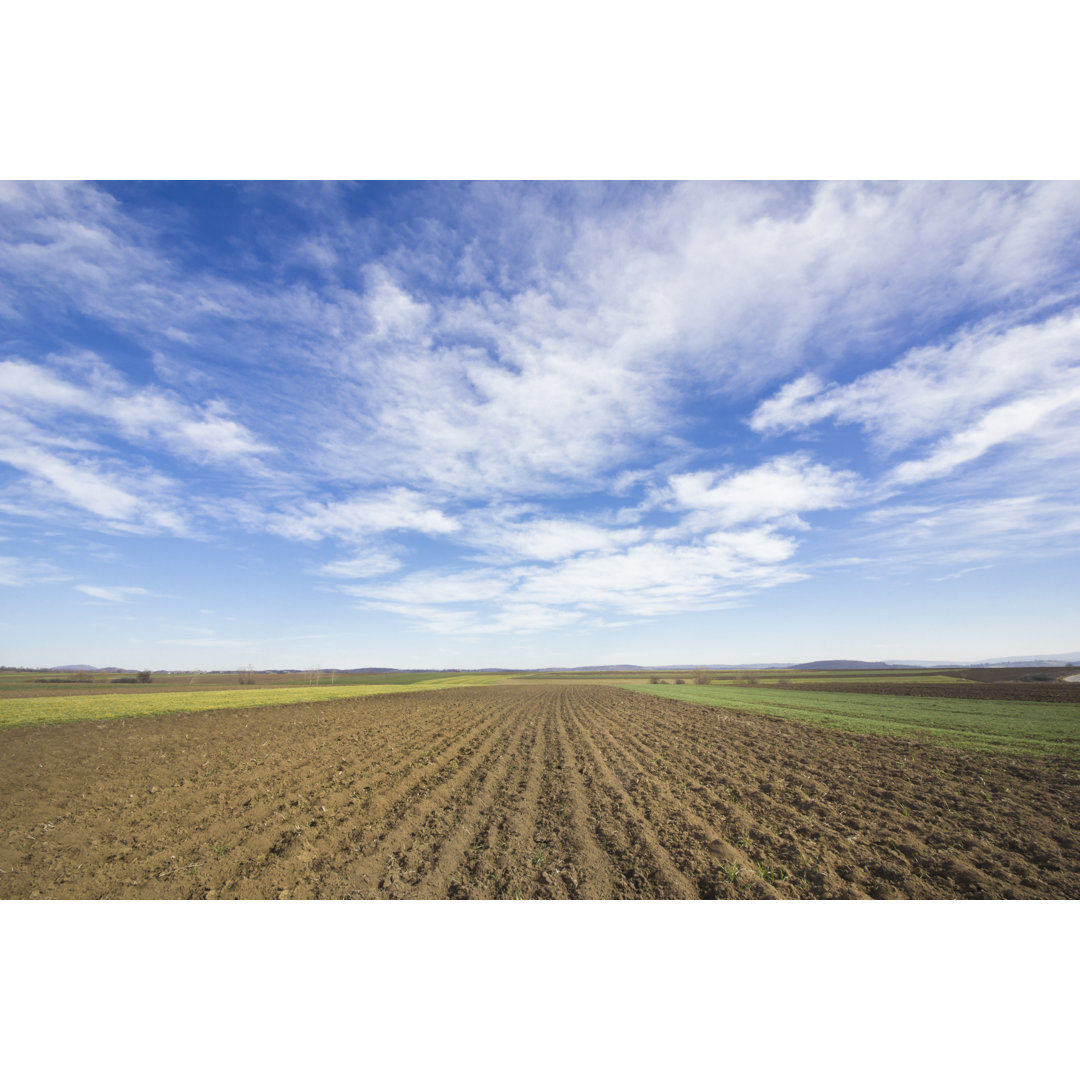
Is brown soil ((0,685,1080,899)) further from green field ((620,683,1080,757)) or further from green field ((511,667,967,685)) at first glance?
green field ((511,667,967,685))

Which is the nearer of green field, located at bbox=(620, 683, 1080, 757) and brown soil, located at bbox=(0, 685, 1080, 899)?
brown soil, located at bbox=(0, 685, 1080, 899)

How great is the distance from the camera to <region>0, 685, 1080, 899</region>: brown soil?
6.45 m

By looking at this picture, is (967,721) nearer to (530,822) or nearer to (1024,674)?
(530,822)

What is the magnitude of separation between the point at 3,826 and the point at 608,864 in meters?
11.4

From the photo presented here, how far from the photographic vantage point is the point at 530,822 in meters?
8.74

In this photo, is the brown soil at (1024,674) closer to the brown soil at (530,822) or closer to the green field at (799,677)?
the green field at (799,677)

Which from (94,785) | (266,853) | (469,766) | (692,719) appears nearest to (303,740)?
(94,785)

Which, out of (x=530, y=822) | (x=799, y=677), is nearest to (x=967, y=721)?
(x=530, y=822)

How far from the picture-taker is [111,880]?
21.5ft

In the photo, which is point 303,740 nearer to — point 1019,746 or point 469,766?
point 469,766

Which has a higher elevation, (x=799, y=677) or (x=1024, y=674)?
(x=1024, y=674)

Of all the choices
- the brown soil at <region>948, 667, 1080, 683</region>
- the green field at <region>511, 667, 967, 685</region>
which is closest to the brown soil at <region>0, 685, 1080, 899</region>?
the green field at <region>511, 667, 967, 685</region>

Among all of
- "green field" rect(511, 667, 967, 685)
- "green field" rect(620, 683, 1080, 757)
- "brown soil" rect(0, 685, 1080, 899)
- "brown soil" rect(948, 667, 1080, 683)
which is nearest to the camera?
"brown soil" rect(0, 685, 1080, 899)

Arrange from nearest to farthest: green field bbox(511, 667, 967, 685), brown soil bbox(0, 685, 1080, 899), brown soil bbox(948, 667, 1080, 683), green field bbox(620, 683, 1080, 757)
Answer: brown soil bbox(0, 685, 1080, 899), green field bbox(620, 683, 1080, 757), brown soil bbox(948, 667, 1080, 683), green field bbox(511, 667, 967, 685)
